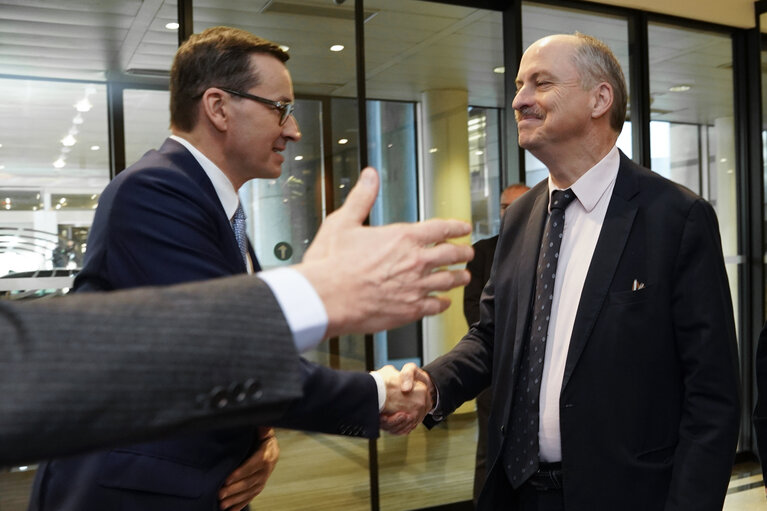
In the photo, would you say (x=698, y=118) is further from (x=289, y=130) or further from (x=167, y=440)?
(x=167, y=440)

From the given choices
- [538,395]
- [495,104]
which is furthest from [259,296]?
[495,104]

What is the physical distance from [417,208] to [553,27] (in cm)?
155

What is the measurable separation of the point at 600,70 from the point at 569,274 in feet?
1.99

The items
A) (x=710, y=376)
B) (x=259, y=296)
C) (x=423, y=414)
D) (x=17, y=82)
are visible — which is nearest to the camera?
(x=259, y=296)

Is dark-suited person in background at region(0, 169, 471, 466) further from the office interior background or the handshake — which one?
the office interior background

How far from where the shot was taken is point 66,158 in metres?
3.46

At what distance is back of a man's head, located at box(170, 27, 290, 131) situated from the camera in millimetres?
1800

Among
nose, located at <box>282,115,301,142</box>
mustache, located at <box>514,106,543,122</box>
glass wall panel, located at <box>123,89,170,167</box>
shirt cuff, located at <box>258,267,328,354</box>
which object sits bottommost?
shirt cuff, located at <box>258,267,328,354</box>

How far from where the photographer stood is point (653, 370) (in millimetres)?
1682

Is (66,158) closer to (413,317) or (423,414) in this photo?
(423,414)

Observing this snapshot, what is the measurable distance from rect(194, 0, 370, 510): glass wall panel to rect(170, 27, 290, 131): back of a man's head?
2031 millimetres

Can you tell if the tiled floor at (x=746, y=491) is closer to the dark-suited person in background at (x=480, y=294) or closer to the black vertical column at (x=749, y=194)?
the black vertical column at (x=749, y=194)

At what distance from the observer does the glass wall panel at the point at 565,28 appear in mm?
4559

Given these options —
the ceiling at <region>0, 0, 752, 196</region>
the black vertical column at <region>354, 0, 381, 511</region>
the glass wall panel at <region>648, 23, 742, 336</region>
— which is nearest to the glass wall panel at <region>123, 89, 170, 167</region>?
the ceiling at <region>0, 0, 752, 196</region>
